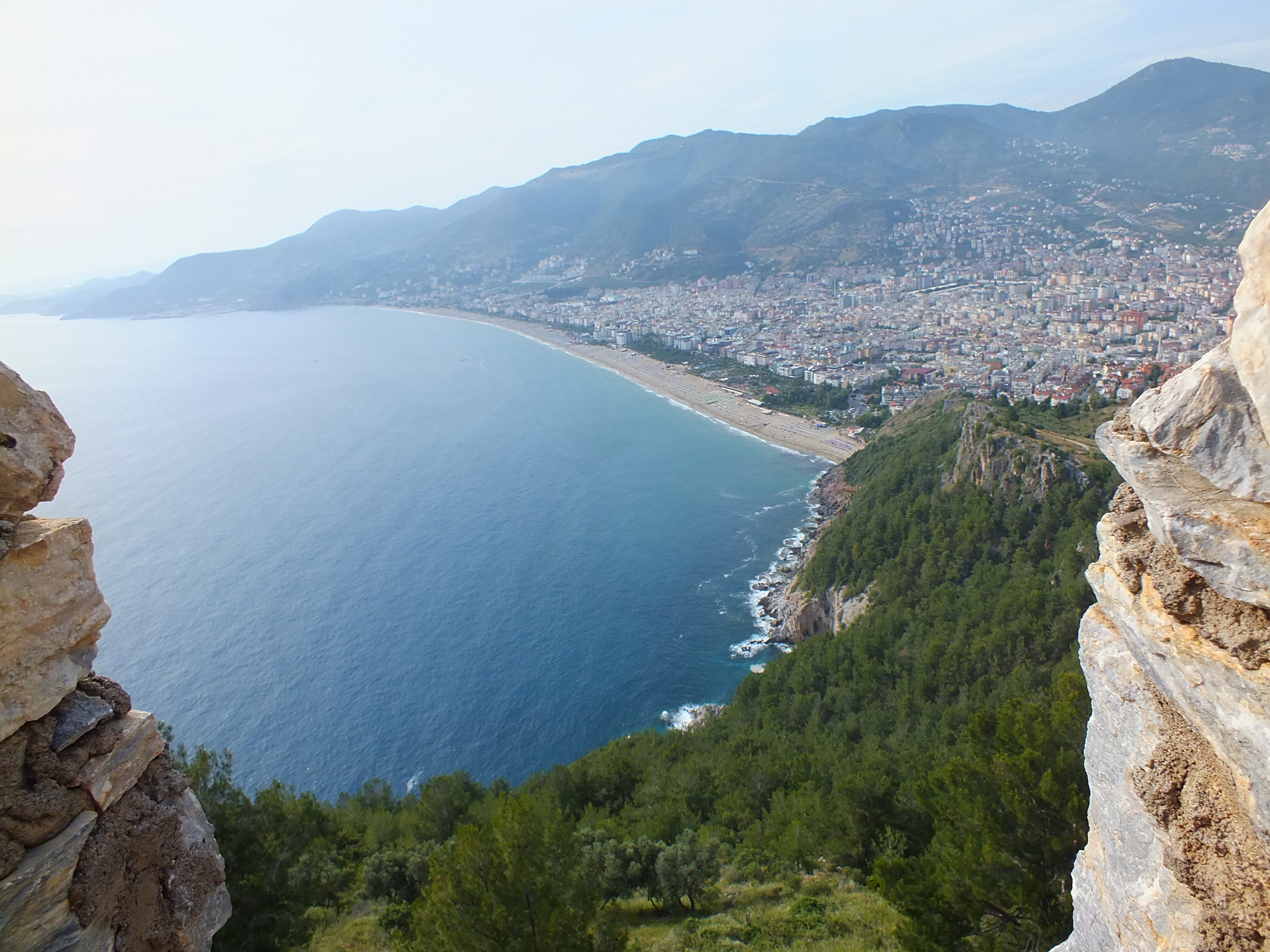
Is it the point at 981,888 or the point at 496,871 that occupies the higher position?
the point at 496,871

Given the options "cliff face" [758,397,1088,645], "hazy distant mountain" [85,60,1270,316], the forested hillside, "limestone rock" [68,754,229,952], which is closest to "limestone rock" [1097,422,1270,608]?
the forested hillside

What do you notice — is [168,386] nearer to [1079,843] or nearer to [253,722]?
[253,722]

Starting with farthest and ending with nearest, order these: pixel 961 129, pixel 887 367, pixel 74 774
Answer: pixel 961 129
pixel 887 367
pixel 74 774

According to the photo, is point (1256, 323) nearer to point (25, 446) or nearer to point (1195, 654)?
point (1195, 654)

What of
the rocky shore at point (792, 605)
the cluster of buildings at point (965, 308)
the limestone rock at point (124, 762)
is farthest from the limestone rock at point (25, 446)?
the cluster of buildings at point (965, 308)

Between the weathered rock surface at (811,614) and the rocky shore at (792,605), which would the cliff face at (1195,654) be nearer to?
the rocky shore at (792,605)

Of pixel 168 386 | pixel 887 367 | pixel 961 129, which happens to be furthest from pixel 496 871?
pixel 961 129
